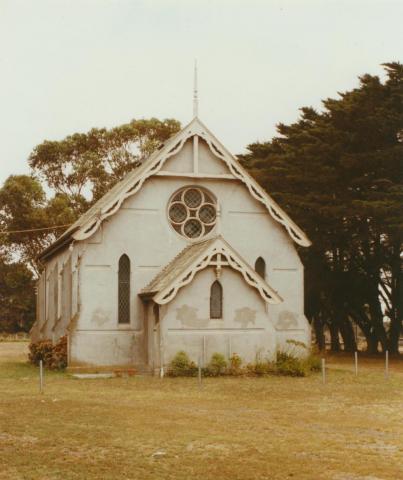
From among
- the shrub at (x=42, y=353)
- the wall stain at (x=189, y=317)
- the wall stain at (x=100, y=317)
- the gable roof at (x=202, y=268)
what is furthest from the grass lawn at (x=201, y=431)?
the shrub at (x=42, y=353)

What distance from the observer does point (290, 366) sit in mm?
35188

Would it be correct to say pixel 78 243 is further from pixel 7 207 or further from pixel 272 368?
pixel 7 207

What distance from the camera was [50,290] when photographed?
163 feet

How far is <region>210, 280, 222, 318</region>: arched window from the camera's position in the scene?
118 feet

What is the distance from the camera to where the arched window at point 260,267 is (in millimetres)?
42000

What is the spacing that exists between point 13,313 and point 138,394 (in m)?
79.6

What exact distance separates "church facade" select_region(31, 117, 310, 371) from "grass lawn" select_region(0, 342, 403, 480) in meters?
5.83

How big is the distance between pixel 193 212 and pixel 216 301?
6161mm

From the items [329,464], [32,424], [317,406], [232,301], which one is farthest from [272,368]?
[329,464]

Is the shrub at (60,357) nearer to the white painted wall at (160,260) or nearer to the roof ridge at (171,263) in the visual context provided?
the white painted wall at (160,260)

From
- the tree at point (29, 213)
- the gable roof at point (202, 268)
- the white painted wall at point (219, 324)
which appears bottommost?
the white painted wall at point (219, 324)

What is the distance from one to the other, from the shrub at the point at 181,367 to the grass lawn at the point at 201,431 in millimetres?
4261

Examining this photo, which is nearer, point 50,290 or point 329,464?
point 329,464

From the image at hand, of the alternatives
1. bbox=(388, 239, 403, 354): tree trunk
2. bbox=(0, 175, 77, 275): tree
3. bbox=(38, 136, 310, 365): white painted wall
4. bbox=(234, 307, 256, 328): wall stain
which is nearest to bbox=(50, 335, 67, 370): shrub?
bbox=(38, 136, 310, 365): white painted wall
